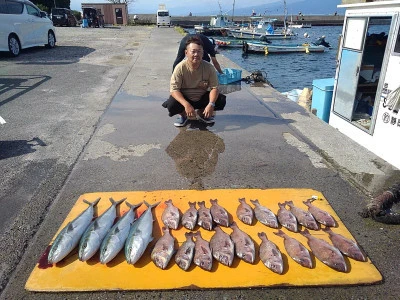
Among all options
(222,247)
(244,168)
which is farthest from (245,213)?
(244,168)

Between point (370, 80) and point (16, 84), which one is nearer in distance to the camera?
point (370, 80)

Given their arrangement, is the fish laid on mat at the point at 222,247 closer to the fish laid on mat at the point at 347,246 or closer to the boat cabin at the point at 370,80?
the fish laid on mat at the point at 347,246

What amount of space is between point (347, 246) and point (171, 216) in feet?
5.35

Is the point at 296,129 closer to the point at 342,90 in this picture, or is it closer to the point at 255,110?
the point at 255,110

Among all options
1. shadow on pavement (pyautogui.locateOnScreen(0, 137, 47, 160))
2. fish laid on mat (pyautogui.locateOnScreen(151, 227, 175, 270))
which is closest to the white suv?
shadow on pavement (pyautogui.locateOnScreen(0, 137, 47, 160))

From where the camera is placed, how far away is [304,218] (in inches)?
117

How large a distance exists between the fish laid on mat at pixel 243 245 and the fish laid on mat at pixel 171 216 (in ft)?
1.85

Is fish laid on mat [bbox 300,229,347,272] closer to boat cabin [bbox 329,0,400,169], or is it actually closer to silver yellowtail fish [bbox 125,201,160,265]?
silver yellowtail fish [bbox 125,201,160,265]

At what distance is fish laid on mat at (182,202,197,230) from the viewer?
2.91 metres

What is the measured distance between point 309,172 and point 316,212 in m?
1.07

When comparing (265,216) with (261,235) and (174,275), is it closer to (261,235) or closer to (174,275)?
(261,235)

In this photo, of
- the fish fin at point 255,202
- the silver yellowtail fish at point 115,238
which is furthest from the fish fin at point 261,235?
the silver yellowtail fish at point 115,238

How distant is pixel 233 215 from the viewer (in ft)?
10.2

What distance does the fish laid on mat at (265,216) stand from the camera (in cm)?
294
